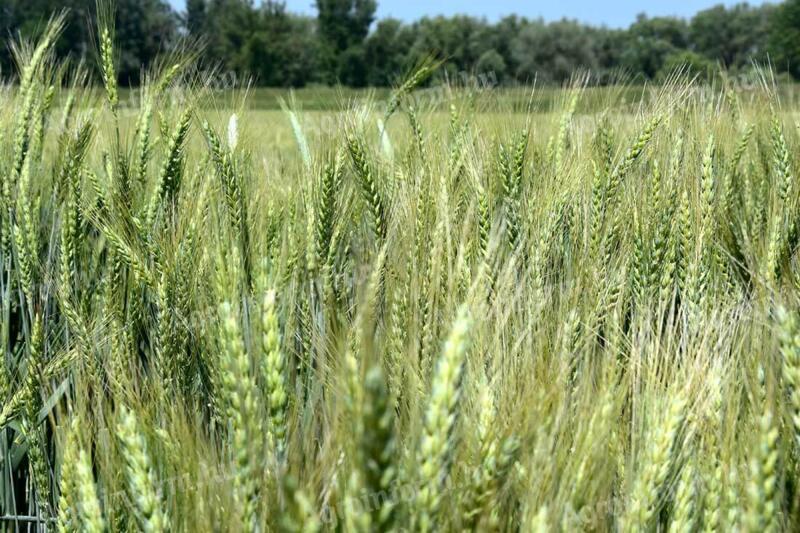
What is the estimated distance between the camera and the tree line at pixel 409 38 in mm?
55219

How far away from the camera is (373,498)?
0.48 metres

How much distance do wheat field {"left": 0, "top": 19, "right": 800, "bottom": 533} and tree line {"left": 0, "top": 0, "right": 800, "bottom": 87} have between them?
47.5 meters

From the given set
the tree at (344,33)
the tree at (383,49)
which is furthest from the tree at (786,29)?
the tree at (344,33)

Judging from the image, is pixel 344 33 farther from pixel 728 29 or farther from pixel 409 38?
pixel 728 29

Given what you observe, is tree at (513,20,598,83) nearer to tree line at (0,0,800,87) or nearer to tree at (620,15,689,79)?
tree line at (0,0,800,87)

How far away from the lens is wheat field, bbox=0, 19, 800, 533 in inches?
23.5

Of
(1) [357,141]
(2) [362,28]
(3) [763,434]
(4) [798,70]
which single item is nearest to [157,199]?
(1) [357,141]

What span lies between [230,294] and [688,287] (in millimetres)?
613

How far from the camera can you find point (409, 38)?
72.7m

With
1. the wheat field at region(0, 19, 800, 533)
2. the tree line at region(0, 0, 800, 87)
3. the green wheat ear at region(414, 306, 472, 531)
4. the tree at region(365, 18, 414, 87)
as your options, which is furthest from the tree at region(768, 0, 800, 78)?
the green wheat ear at region(414, 306, 472, 531)

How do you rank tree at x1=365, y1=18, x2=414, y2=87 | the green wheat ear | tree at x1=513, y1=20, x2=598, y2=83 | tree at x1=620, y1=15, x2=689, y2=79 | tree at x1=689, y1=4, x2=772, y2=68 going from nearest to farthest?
the green wheat ear
tree at x1=365, y1=18, x2=414, y2=87
tree at x1=513, y1=20, x2=598, y2=83
tree at x1=620, y1=15, x2=689, y2=79
tree at x1=689, y1=4, x2=772, y2=68

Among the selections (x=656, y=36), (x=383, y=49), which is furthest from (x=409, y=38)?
(x=656, y=36)

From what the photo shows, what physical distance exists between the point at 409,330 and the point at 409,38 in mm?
75159

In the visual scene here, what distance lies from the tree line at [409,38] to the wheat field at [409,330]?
47547mm
